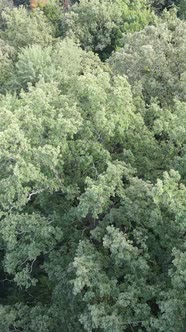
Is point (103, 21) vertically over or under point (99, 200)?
over

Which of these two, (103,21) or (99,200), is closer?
(99,200)

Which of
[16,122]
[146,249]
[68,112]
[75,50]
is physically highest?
[75,50]

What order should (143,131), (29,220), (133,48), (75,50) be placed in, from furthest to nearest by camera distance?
(75,50) → (133,48) → (143,131) → (29,220)

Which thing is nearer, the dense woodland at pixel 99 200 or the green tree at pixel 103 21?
the dense woodland at pixel 99 200

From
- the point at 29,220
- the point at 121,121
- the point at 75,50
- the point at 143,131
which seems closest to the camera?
the point at 29,220

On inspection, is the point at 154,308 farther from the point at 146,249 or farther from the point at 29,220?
the point at 29,220

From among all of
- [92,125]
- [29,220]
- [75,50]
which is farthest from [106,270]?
[75,50]

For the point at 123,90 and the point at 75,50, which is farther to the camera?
the point at 75,50

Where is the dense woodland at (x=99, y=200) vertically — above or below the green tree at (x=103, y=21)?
below
